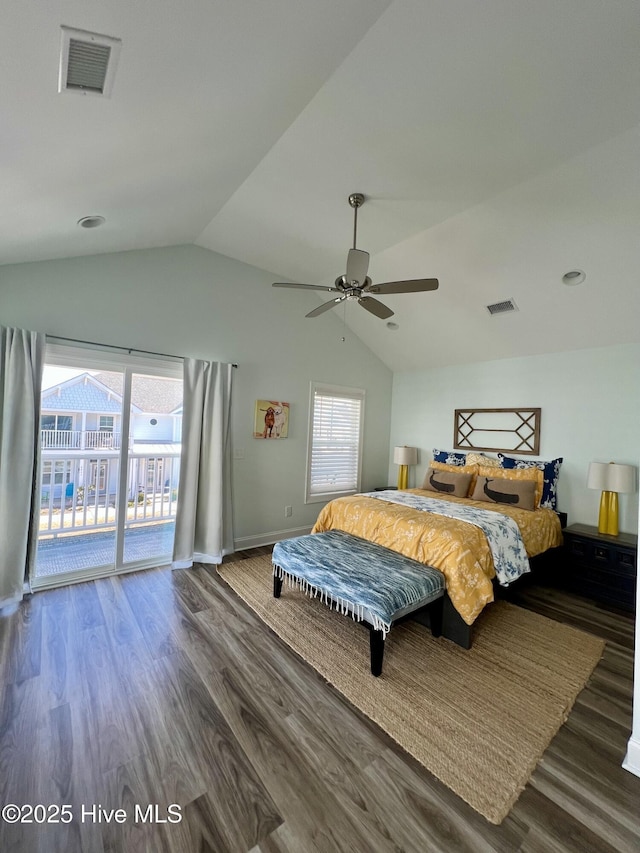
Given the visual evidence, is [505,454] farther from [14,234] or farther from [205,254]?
[14,234]

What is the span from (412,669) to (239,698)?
106 centimetres

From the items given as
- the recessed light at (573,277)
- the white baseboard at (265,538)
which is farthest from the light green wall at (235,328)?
the recessed light at (573,277)

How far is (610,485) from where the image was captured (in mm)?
3311

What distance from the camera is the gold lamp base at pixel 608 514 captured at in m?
3.33

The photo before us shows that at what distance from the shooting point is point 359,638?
2438 millimetres

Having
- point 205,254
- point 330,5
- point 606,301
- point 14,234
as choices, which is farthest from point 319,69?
point 606,301

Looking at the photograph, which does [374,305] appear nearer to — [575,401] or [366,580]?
[366,580]

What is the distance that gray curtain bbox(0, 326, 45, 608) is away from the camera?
8.80 feet

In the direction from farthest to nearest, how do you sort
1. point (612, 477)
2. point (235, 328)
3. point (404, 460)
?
point (404, 460), point (235, 328), point (612, 477)

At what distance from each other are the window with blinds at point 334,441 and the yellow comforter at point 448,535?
128 cm

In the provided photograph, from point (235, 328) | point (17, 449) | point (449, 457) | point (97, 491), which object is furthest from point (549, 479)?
point (17, 449)

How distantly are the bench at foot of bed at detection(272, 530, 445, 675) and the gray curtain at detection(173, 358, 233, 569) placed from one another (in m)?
1.14

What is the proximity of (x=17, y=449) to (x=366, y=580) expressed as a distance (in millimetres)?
2915

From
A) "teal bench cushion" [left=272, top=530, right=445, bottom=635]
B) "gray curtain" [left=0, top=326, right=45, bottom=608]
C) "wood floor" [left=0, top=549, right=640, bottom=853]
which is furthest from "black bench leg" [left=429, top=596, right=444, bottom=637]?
"gray curtain" [left=0, top=326, right=45, bottom=608]
